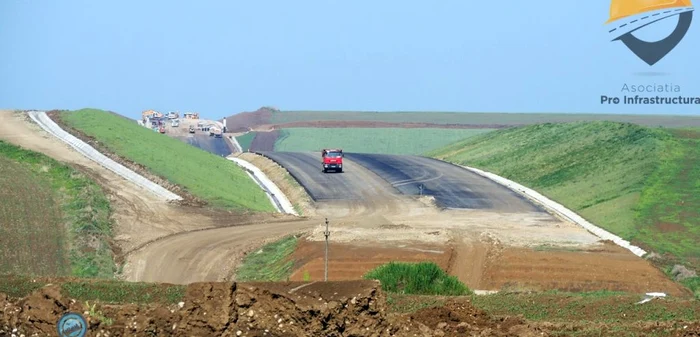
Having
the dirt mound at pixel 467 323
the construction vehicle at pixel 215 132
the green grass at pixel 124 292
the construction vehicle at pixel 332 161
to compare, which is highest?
the construction vehicle at pixel 215 132

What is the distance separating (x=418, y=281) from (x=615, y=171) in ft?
144

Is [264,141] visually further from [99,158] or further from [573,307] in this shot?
[573,307]

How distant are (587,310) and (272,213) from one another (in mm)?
36552

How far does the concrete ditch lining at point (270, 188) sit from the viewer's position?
74312 millimetres

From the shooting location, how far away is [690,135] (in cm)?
9225

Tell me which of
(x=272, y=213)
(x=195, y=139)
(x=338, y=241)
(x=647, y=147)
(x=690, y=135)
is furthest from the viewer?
(x=195, y=139)

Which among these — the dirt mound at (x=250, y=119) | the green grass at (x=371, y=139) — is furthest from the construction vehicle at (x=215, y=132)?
the dirt mound at (x=250, y=119)

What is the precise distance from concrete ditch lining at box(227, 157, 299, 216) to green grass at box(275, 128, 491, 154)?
39925 millimetres

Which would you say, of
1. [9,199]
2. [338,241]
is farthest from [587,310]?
[9,199]

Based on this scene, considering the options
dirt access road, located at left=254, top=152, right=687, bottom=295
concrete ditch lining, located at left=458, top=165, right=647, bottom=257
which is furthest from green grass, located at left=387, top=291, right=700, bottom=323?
concrete ditch lining, located at left=458, top=165, right=647, bottom=257

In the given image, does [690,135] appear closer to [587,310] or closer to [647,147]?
[647,147]

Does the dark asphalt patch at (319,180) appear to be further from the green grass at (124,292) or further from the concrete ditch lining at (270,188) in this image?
the green grass at (124,292)

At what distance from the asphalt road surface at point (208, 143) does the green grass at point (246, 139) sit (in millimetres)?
2003

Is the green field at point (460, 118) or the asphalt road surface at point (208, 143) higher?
the green field at point (460, 118)
